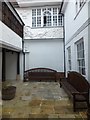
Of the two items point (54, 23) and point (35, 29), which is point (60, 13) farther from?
point (35, 29)

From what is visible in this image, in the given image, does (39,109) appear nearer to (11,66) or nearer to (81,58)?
(81,58)

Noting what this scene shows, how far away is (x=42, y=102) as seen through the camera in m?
6.21

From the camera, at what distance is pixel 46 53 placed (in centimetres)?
1438

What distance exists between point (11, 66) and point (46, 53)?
3263 mm

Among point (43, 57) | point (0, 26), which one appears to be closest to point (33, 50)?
point (43, 57)

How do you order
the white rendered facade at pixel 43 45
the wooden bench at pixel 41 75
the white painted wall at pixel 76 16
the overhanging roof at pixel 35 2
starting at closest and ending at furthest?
the white painted wall at pixel 76 16 → the wooden bench at pixel 41 75 → the overhanging roof at pixel 35 2 → the white rendered facade at pixel 43 45

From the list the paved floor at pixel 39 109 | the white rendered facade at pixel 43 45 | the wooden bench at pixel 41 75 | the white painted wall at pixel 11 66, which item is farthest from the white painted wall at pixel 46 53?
the paved floor at pixel 39 109

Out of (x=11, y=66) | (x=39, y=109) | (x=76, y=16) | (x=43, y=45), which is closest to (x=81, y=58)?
(x=76, y=16)

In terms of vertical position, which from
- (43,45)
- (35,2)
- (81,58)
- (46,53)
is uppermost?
(35,2)

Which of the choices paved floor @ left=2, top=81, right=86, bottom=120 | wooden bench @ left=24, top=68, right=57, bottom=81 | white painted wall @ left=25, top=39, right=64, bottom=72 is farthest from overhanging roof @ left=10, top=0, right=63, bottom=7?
paved floor @ left=2, top=81, right=86, bottom=120

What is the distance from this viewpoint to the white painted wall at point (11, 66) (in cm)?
1421

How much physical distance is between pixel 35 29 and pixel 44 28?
2.61 feet

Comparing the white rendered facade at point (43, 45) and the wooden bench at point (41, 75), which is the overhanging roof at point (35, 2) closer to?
the white rendered facade at point (43, 45)

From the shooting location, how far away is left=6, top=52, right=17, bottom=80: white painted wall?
14.2 m
